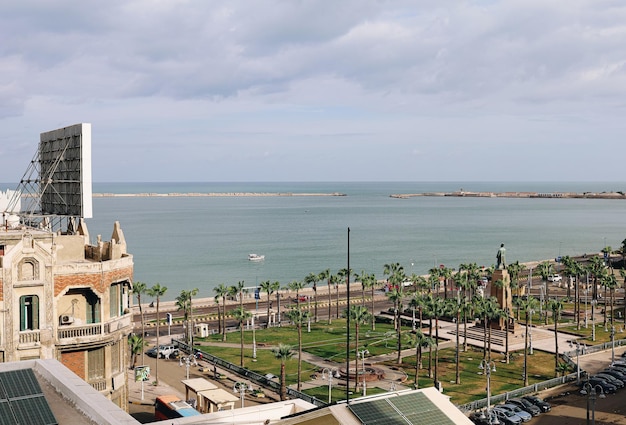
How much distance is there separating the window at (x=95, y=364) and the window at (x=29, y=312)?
4336 millimetres

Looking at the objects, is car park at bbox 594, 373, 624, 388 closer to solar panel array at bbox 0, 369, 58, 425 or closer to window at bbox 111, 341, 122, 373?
window at bbox 111, 341, 122, 373

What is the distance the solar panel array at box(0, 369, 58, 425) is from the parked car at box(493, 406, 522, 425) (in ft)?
148

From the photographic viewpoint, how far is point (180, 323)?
Result: 104m

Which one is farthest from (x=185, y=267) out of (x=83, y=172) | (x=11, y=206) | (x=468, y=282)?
(x=83, y=172)

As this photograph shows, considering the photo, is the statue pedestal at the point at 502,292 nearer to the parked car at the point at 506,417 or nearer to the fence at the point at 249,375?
the parked car at the point at 506,417

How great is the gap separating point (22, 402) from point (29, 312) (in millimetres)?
22737

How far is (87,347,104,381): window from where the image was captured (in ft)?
144

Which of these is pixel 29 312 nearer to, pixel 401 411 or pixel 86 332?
pixel 86 332

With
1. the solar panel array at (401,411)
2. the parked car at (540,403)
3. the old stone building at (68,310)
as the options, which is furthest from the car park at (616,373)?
the solar panel array at (401,411)

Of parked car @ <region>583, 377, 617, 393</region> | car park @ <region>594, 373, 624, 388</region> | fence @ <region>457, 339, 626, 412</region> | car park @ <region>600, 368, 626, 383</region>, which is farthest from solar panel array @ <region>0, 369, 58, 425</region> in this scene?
car park @ <region>600, 368, 626, 383</region>

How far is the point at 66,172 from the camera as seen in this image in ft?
174

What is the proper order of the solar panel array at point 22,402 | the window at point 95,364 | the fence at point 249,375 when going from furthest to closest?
the fence at point 249,375, the window at point 95,364, the solar panel array at point 22,402

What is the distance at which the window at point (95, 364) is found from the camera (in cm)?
4384

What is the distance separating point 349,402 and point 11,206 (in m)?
53.3
